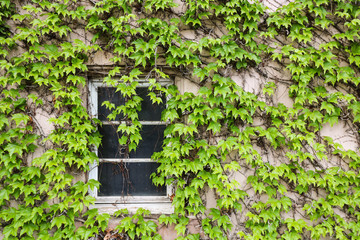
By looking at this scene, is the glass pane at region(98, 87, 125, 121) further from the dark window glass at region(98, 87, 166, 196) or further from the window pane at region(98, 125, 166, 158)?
the window pane at region(98, 125, 166, 158)

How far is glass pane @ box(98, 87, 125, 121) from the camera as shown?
10.4 feet

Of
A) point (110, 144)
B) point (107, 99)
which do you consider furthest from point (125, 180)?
point (107, 99)

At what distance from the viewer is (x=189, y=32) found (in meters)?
3.13

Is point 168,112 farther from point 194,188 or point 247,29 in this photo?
point 247,29

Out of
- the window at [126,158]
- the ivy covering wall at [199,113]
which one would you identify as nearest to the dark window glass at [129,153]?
the window at [126,158]

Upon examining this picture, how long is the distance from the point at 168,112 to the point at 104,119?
83 centimetres

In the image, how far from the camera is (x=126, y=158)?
3139mm

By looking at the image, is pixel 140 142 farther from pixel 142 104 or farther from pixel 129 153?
pixel 142 104

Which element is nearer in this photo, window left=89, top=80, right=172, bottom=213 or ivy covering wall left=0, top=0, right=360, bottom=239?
ivy covering wall left=0, top=0, right=360, bottom=239

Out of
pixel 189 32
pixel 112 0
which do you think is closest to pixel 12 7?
pixel 112 0

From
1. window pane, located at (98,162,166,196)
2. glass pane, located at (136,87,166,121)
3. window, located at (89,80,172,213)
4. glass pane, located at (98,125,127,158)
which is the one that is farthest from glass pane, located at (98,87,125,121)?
window pane, located at (98,162,166,196)

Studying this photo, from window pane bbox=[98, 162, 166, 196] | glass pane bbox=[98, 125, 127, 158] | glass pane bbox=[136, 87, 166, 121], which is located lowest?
window pane bbox=[98, 162, 166, 196]

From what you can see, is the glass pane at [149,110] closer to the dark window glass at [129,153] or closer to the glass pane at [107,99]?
the dark window glass at [129,153]

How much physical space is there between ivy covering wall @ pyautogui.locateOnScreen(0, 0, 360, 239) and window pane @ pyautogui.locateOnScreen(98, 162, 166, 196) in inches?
9.9
